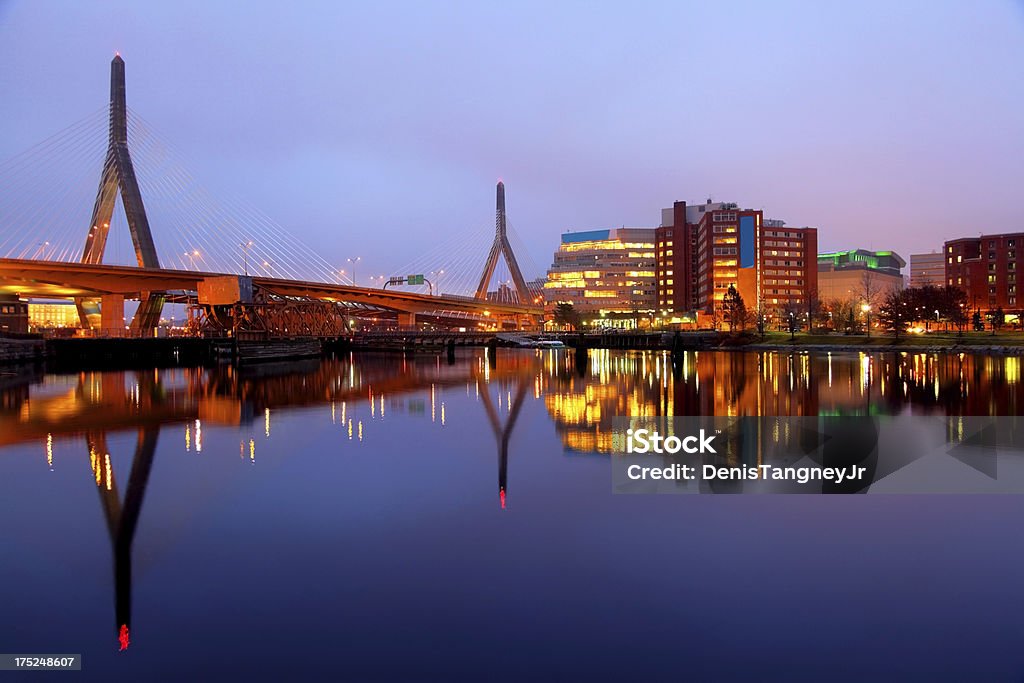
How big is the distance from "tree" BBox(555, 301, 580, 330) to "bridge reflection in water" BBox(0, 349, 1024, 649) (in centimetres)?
8613

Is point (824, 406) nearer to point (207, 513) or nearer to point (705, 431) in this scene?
point (705, 431)

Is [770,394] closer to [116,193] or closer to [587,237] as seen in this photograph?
[116,193]

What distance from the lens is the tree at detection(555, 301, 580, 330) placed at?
12731 centimetres

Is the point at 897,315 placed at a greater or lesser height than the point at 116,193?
lesser

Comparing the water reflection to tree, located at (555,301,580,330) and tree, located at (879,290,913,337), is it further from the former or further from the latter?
tree, located at (555,301,580,330)

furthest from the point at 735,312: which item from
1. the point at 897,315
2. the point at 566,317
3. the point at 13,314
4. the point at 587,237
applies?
the point at 13,314

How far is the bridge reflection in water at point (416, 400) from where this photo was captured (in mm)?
14672

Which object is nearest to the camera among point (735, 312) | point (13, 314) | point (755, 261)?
point (13, 314)

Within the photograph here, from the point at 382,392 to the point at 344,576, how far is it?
22.9 meters

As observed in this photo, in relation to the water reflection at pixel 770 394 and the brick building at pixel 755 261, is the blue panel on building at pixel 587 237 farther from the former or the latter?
the water reflection at pixel 770 394

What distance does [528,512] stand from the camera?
32.9 ft

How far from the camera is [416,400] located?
26.6m

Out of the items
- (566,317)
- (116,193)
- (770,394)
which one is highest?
(116,193)

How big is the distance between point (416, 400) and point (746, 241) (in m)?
103
